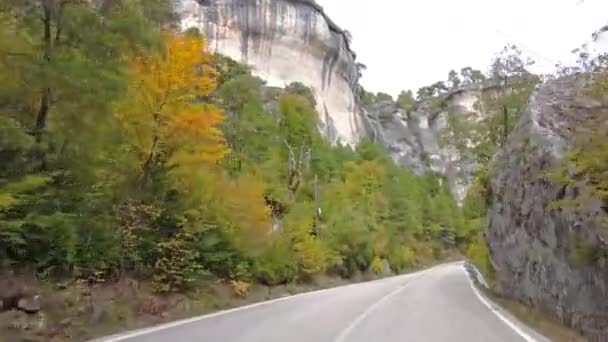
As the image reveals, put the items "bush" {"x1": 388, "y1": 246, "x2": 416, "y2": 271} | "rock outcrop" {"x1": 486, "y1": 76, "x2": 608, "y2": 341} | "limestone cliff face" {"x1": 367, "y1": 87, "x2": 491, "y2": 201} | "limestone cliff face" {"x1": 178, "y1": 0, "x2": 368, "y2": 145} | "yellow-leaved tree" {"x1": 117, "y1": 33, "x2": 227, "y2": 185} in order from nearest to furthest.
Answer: "rock outcrop" {"x1": 486, "y1": 76, "x2": 608, "y2": 341} < "yellow-leaved tree" {"x1": 117, "y1": 33, "x2": 227, "y2": 185} < "bush" {"x1": 388, "y1": 246, "x2": 416, "y2": 271} < "limestone cliff face" {"x1": 178, "y1": 0, "x2": 368, "y2": 145} < "limestone cliff face" {"x1": 367, "y1": 87, "x2": 491, "y2": 201}

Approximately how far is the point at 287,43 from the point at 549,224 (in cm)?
6236

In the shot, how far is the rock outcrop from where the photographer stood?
13.9 m

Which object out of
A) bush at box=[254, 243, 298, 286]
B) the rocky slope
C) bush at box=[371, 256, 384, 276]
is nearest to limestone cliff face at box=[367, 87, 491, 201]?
the rocky slope

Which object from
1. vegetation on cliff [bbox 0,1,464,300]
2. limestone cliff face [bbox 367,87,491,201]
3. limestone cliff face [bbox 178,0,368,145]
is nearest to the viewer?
vegetation on cliff [bbox 0,1,464,300]

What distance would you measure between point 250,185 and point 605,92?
16683mm

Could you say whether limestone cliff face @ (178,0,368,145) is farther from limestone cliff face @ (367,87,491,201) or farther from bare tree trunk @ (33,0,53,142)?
bare tree trunk @ (33,0,53,142)

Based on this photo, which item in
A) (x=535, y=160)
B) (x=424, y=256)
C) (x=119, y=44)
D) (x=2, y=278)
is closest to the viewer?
(x=2, y=278)

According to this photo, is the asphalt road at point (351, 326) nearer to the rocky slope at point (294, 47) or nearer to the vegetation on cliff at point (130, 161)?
the vegetation on cliff at point (130, 161)

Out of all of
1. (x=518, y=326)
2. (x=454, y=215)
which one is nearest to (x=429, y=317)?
(x=518, y=326)

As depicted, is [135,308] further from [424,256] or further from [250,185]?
[424,256]

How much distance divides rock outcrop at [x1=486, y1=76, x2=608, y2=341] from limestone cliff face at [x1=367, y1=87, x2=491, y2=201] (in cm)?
9341

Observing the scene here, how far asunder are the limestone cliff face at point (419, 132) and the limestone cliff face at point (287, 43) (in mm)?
33639

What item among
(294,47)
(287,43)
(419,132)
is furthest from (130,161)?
(419,132)

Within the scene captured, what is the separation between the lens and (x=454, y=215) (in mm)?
97625
